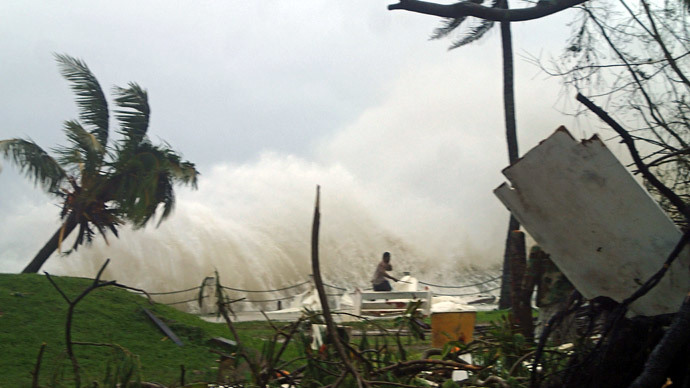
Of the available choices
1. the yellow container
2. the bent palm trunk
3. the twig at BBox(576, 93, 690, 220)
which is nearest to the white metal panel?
the twig at BBox(576, 93, 690, 220)

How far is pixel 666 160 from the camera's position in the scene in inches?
106

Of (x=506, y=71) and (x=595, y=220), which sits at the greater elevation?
(x=506, y=71)

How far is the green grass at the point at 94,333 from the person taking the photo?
344 inches

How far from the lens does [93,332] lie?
34.2 ft

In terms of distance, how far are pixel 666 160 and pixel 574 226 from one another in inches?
24.5

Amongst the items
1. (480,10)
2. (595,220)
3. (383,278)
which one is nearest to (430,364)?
(595,220)

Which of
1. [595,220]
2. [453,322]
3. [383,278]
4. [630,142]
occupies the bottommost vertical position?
[453,322]

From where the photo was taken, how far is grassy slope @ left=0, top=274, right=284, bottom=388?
8787 mm

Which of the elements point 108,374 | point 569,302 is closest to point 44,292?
point 108,374

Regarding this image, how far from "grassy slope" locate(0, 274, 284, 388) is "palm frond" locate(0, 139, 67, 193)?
5.27 m

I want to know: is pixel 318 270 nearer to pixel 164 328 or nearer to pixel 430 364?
pixel 430 364

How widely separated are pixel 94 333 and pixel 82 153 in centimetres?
890

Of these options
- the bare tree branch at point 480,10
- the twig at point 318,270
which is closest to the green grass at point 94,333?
the bare tree branch at point 480,10

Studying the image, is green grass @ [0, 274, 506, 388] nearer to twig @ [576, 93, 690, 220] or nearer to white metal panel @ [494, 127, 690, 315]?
white metal panel @ [494, 127, 690, 315]
